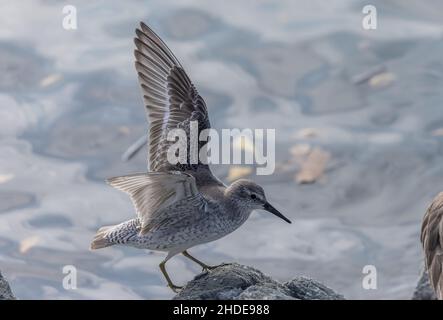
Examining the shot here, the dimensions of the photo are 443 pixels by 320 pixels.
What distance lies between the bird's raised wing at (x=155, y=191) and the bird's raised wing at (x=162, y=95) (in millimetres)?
503

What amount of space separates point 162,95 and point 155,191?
1.30 m

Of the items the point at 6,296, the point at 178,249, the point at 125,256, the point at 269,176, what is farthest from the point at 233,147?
the point at 6,296

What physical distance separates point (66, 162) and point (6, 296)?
196 inches

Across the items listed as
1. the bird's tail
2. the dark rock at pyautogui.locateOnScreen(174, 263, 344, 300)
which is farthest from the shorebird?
the bird's tail

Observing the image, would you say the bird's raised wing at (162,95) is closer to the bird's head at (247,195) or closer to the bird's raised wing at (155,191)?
the bird's head at (247,195)

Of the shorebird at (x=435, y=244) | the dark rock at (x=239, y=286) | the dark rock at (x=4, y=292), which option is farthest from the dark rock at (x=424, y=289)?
the dark rock at (x=4, y=292)

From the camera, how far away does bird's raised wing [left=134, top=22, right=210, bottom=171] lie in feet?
24.7

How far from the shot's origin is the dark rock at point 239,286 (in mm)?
5887

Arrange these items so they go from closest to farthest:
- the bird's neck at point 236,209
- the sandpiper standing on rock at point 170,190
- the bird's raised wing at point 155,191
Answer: the bird's raised wing at point 155,191, the sandpiper standing on rock at point 170,190, the bird's neck at point 236,209

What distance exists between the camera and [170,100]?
7.82m

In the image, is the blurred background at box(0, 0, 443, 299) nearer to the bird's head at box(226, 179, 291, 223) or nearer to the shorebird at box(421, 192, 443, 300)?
the bird's head at box(226, 179, 291, 223)

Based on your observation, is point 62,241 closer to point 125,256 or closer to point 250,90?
point 125,256

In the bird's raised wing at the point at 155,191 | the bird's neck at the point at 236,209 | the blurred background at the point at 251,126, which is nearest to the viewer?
the bird's raised wing at the point at 155,191

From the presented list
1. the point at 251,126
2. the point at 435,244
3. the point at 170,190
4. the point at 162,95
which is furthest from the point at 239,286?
the point at 251,126
